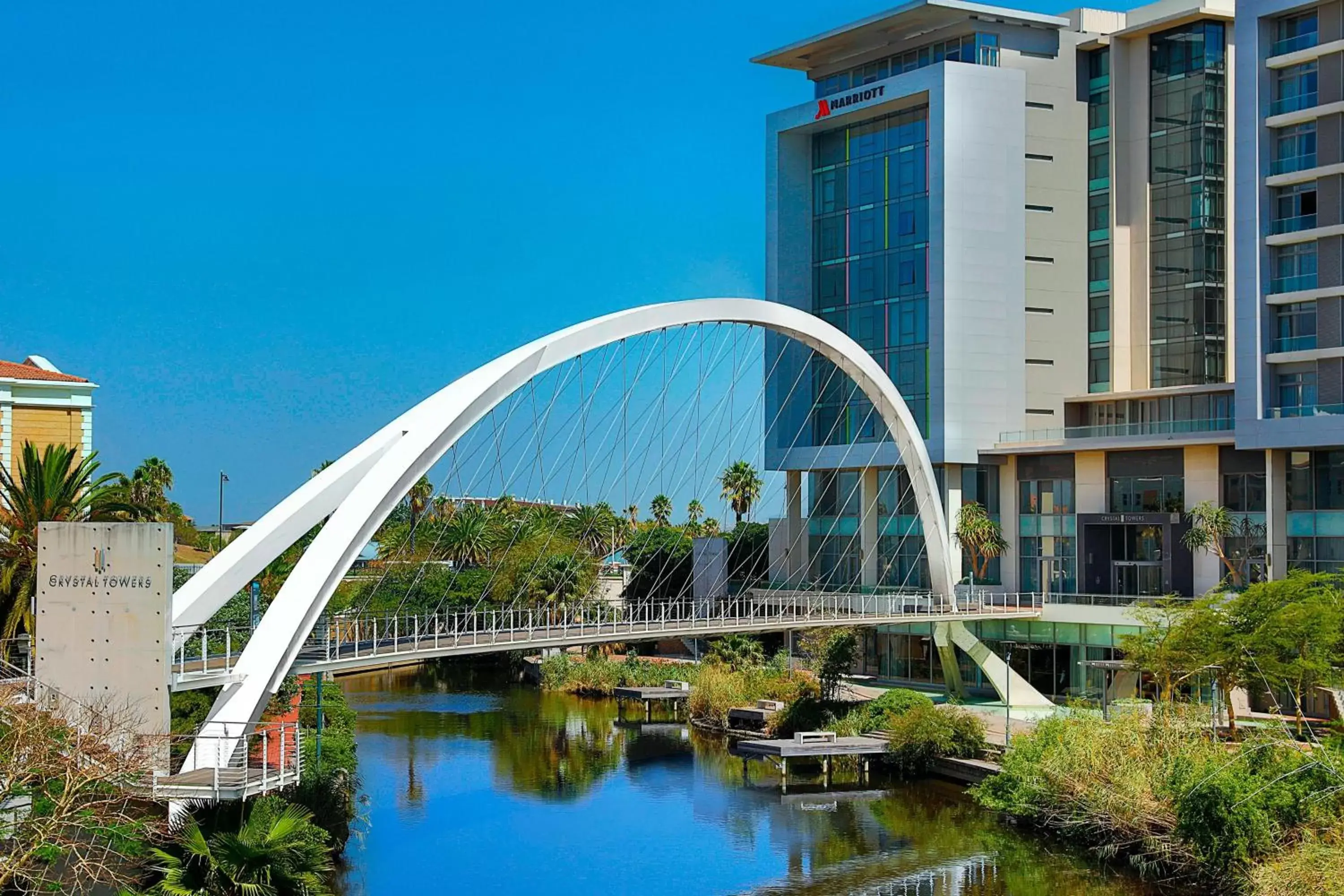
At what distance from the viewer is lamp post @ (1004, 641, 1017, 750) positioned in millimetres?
42531

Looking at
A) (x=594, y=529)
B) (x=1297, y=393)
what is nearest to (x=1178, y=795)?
(x=1297, y=393)

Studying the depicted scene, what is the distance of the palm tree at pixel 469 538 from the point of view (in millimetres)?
70688

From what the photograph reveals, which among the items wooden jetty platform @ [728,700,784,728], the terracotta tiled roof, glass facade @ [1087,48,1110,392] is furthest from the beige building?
glass facade @ [1087,48,1110,392]

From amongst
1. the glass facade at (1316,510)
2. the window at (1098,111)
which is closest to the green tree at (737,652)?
the glass facade at (1316,510)

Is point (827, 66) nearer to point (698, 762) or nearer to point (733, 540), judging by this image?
point (733, 540)

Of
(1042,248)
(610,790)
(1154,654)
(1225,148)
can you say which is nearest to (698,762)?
(610,790)

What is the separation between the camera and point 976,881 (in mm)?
29766

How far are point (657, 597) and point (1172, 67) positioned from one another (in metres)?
31.8

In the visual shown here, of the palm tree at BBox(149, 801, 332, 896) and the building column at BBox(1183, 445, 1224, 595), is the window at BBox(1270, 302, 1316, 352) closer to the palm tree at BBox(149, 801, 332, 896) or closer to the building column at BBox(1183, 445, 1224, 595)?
the building column at BBox(1183, 445, 1224, 595)

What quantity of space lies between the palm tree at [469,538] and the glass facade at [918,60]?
75.1 ft

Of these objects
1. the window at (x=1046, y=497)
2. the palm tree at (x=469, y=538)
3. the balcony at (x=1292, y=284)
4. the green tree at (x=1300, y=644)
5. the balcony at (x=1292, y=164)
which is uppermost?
the balcony at (x=1292, y=164)

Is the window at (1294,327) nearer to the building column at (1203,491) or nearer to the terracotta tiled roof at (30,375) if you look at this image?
the building column at (1203,491)

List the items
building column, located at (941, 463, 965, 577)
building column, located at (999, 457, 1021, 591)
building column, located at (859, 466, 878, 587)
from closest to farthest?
building column, located at (941, 463, 965, 577) < building column, located at (999, 457, 1021, 591) < building column, located at (859, 466, 878, 587)

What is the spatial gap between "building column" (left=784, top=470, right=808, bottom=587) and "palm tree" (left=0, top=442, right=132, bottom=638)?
32002 mm
